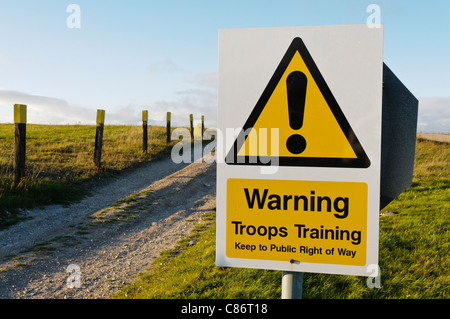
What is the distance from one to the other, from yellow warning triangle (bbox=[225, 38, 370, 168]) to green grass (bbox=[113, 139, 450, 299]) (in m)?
2.88

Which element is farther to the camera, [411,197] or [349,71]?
[411,197]

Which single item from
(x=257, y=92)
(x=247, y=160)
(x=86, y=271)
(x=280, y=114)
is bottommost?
(x=86, y=271)

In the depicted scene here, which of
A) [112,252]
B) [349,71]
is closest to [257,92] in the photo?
[349,71]

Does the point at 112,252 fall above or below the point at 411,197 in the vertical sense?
below

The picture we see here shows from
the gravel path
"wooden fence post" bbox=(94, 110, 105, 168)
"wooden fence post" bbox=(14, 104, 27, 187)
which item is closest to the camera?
the gravel path

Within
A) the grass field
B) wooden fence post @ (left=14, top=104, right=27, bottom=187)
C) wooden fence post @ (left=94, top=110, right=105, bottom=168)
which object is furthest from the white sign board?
wooden fence post @ (left=94, top=110, right=105, bottom=168)

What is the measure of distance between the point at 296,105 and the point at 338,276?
3471 mm

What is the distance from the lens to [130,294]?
15.5 feet

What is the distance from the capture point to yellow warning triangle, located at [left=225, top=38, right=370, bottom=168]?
1.65 m

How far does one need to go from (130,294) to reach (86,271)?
62.8 inches

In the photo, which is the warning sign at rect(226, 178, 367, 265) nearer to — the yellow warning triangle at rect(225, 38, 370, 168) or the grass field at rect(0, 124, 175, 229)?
the yellow warning triangle at rect(225, 38, 370, 168)
